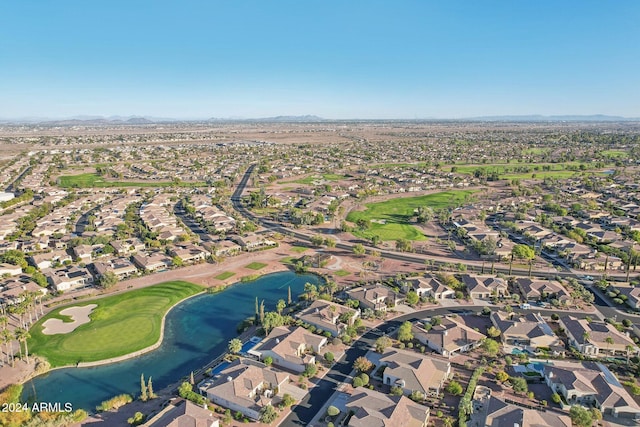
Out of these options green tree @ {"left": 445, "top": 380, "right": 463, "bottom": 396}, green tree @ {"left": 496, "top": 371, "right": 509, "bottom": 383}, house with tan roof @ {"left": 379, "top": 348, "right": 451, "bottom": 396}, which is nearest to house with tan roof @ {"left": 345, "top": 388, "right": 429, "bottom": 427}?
house with tan roof @ {"left": 379, "top": 348, "right": 451, "bottom": 396}

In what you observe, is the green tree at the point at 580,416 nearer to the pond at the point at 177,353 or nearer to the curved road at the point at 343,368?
the curved road at the point at 343,368

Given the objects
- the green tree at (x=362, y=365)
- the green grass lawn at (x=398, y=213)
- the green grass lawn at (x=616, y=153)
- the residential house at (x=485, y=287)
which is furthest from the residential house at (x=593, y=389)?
the green grass lawn at (x=616, y=153)

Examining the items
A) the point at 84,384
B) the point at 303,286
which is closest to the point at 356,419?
the point at 84,384

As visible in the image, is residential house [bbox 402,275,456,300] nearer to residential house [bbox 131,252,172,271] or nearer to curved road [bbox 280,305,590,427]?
curved road [bbox 280,305,590,427]

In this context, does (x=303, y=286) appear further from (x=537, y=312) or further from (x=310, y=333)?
(x=537, y=312)

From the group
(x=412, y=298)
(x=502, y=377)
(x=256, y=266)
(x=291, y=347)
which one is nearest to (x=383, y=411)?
(x=291, y=347)
